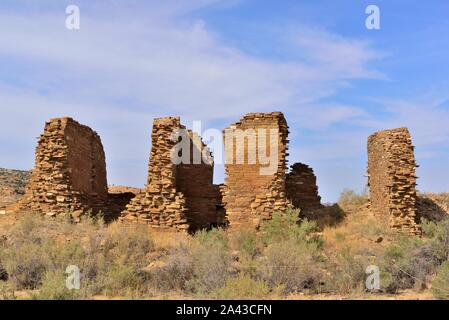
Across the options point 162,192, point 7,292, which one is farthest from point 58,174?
point 7,292

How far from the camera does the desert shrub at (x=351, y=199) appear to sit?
20.1 metres

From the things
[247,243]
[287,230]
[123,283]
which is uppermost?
[287,230]

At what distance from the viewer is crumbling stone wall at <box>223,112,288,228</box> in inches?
604

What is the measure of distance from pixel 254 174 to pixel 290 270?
5575mm

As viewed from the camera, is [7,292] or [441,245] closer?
[7,292]

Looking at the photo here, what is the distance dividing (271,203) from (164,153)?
3872 mm

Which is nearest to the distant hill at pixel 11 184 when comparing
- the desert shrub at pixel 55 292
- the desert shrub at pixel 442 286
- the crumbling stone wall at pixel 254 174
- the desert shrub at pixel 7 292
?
the crumbling stone wall at pixel 254 174

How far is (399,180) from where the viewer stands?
52.1ft

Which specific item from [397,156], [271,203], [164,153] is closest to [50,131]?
[164,153]

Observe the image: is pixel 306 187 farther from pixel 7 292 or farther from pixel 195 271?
pixel 7 292

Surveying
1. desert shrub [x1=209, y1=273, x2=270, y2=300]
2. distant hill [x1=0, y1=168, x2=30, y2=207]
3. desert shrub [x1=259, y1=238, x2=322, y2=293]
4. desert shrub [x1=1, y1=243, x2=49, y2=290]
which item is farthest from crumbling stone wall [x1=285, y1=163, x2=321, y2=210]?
distant hill [x1=0, y1=168, x2=30, y2=207]

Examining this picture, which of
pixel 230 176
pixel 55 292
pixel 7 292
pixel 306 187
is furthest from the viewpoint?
pixel 306 187

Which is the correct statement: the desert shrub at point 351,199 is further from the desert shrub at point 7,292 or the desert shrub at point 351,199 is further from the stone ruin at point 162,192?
the desert shrub at point 7,292

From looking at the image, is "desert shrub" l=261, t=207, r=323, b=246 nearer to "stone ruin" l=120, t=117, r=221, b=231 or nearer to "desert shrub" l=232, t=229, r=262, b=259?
"desert shrub" l=232, t=229, r=262, b=259
